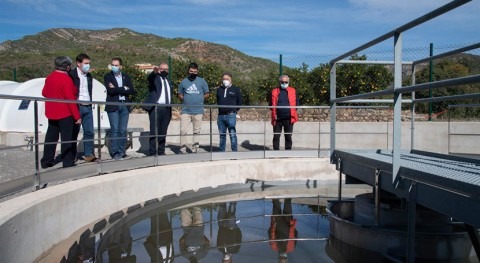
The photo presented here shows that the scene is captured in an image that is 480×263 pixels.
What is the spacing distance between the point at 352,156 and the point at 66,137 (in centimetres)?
363

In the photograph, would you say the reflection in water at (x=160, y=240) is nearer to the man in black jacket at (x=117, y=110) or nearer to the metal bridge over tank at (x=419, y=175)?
the man in black jacket at (x=117, y=110)

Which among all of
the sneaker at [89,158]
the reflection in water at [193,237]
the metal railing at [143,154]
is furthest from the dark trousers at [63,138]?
the reflection in water at [193,237]

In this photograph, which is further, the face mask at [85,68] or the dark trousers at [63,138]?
the face mask at [85,68]

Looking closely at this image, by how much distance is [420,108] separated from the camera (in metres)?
13.4

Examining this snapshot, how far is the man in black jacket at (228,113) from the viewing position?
9156 millimetres

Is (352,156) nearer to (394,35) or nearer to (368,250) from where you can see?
(368,250)

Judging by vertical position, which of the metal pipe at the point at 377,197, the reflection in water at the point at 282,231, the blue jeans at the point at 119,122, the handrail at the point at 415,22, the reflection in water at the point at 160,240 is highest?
the handrail at the point at 415,22

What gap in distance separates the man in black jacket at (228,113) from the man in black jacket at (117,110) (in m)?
1.84

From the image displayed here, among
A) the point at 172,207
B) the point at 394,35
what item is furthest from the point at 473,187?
the point at 172,207

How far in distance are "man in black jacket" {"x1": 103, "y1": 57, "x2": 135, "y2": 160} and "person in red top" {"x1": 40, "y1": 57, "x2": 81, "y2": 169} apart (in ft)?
3.01

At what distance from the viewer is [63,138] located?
6.21 meters

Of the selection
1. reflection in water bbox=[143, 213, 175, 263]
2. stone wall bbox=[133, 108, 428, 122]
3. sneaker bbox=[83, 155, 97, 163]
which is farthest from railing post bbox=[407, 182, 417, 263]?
stone wall bbox=[133, 108, 428, 122]

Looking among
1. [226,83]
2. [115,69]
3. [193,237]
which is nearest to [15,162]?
[193,237]

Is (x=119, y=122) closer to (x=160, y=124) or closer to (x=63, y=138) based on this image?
(x=160, y=124)
